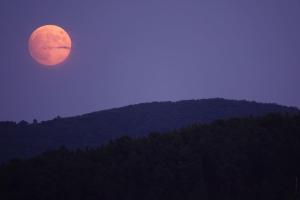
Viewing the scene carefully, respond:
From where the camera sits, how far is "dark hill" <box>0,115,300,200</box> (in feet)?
84.7

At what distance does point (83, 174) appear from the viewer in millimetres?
27047

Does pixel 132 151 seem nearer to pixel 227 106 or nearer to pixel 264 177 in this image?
pixel 264 177

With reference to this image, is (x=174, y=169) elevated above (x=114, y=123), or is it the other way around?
(x=114, y=123)

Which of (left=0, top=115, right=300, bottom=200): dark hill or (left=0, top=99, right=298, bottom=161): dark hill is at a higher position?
(left=0, top=99, right=298, bottom=161): dark hill

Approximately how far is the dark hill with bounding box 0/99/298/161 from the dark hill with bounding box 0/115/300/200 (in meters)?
35.6

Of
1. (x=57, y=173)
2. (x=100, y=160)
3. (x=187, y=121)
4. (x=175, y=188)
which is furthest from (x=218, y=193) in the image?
(x=187, y=121)

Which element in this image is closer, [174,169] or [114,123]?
[174,169]

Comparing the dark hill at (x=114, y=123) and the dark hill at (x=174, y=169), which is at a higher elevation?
the dark hill at (x=114, y=123)

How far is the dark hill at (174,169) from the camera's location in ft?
84.7

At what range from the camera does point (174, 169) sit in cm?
2884

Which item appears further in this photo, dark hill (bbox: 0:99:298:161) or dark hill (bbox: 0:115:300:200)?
dark hill (bbox: 0:99:298:161)

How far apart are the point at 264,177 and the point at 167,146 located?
6.26 metres

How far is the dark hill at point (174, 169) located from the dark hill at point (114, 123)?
35.6m

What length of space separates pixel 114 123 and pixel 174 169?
57109 millimetres
